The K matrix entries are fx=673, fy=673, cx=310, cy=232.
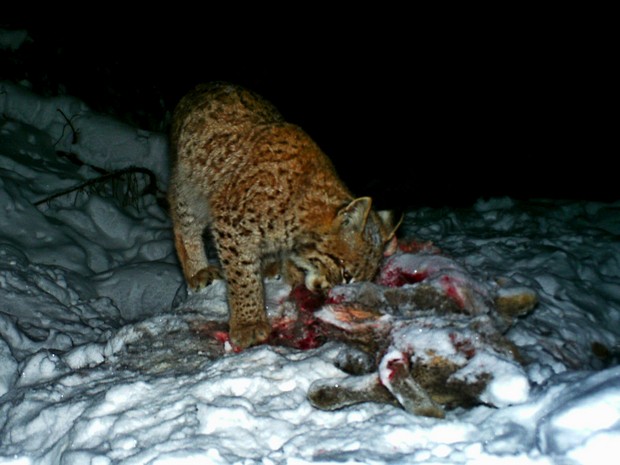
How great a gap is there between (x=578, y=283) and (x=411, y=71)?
5836 mm

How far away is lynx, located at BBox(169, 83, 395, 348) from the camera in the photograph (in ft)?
12.3

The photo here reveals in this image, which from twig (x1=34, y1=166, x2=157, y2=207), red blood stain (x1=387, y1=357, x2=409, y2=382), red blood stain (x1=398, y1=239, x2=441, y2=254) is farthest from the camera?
twig (x1=34, y1=166, x2=157, y2=207)

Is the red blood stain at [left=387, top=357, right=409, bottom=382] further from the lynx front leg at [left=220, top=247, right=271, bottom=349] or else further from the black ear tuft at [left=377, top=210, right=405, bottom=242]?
the black ear tuft at [left=377, top=210, right=405, bottom=242]

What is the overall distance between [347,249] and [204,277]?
1309 mm

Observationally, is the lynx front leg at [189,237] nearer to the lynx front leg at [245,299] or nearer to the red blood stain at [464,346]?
the lynx front leg at [245,299]

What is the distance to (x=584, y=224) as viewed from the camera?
7.02 meters

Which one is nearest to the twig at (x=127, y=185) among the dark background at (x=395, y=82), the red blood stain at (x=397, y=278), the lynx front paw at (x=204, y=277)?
the dark background at (x=395, y=82)

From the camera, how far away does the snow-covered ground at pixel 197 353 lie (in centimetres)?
220

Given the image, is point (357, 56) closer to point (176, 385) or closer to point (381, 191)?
point (381, 191)

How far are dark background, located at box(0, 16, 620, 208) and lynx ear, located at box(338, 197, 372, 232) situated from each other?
519 centimetres

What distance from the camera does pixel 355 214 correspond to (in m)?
3.67

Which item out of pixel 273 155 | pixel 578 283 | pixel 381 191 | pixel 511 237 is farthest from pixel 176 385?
pixel 381 191

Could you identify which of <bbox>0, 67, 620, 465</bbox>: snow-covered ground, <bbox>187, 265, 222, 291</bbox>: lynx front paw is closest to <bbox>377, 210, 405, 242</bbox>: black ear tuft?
<bbox>0, 67, 620, 465</bbox>: snow-covered ground

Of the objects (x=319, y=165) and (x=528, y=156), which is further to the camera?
(x=528, y=156)
